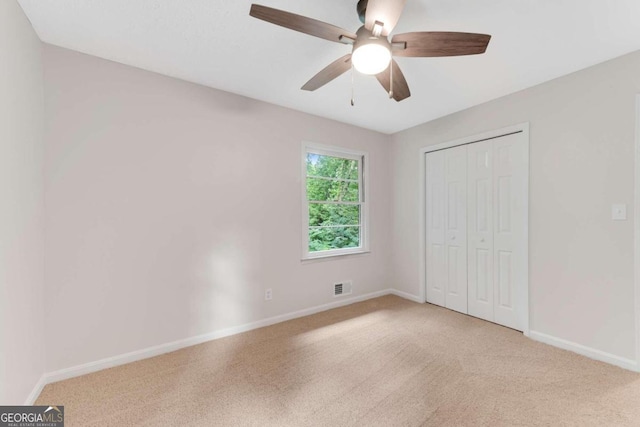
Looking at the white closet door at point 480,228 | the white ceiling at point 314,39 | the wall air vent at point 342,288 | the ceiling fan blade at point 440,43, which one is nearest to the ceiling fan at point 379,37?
the ceiling fan blade at point 440,43

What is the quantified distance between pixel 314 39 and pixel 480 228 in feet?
8.73

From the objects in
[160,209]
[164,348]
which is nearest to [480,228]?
[160,209]

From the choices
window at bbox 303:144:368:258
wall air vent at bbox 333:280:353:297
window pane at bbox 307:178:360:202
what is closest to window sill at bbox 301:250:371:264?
window at bbox 303:144:368:258

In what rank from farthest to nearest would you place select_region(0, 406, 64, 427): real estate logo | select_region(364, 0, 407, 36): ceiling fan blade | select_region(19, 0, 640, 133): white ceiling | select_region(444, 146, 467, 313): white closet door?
1. select_region(444, 146, 467, 313): white closet door
2. select_region(19, 0, 640, 133): white ceiling
3. select_region(0, 406, 64, 427): real estate logo
4. select_region(364, 0, 407, 36): ceiling fan blade

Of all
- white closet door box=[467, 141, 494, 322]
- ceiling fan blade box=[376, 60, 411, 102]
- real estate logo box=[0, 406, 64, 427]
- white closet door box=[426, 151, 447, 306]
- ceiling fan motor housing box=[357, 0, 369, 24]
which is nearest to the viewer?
real estate logo box=[0, 406, 64, 427]

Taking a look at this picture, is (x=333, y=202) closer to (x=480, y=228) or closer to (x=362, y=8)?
(x=480, y=228)

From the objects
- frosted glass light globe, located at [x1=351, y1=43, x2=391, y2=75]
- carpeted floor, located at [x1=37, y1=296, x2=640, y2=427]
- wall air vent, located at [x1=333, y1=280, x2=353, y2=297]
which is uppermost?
frosted glass light globe, located at [x1=351, y1=43, x2=391, y2=75]

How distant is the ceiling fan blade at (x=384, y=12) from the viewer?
1.35 m

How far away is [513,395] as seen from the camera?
1.86 m

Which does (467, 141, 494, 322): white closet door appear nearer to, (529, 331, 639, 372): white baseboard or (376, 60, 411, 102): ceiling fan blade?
(529, 331, 639, 372): white baseboard

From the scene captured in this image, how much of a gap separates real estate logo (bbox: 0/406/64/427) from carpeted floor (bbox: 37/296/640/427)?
0.20 ft

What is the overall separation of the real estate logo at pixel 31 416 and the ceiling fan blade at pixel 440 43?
2.95 m

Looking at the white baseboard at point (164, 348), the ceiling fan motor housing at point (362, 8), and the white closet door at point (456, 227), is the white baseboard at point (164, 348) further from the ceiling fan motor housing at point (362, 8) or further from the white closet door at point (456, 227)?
the ceiling fan motor housing at point (362, 8)

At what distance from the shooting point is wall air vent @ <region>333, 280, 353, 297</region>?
3.67m
